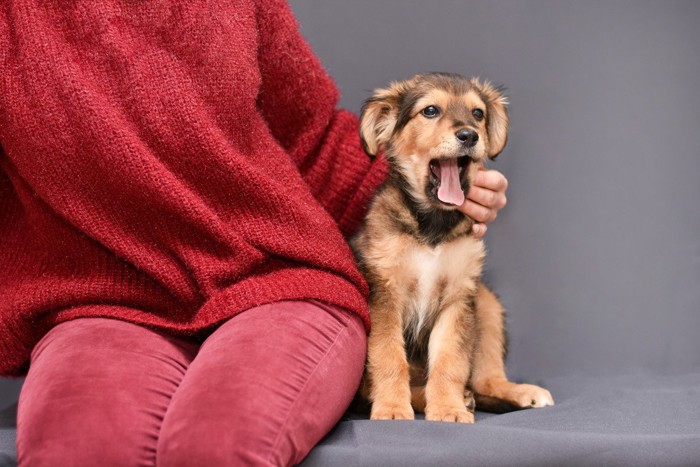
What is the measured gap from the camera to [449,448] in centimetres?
173

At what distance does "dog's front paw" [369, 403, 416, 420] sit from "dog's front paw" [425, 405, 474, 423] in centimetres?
6

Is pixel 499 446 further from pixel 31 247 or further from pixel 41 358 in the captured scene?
pixel 31 247

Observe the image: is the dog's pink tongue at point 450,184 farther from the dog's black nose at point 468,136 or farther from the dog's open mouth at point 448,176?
the dog's black nose at point 468,136

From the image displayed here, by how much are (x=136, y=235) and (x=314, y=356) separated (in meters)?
0.57

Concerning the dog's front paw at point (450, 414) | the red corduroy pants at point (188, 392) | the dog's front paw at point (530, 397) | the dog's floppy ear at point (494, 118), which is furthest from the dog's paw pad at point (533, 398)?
the dog's floppy ear at point (494, 118)

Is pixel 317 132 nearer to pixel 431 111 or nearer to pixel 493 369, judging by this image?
pixel 431 111

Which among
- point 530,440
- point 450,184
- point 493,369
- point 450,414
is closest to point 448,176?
point 450,184

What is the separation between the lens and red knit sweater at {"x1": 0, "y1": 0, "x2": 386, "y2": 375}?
75.1 inches

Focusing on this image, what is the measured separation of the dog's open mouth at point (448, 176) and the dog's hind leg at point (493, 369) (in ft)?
1.19

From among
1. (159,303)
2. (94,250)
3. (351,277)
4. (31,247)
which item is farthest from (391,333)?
(31,247)

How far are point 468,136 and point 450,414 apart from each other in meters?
0.81

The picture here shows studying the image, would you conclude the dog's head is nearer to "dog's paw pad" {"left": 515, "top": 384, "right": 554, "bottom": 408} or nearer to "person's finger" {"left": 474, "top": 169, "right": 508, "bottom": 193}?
"person's finger" {"left": 474, "top": 169, "right": 508, "bottom": 193}

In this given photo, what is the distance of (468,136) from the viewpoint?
7.53 ft

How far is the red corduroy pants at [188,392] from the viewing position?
154cm
